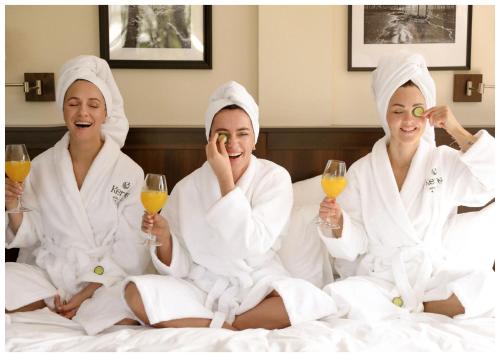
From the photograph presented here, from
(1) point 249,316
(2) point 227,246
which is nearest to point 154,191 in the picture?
(2) point 227,246

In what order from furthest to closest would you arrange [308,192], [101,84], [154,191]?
[308,192]
[101,84]
[154,191]

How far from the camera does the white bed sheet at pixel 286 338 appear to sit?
236 centimetres

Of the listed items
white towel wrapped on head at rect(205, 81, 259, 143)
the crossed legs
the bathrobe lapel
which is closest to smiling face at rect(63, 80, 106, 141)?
the bathrobe lapel

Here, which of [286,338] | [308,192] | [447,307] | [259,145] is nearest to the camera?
[286,338]

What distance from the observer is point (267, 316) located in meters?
2.68

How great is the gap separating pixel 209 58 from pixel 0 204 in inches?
64.2

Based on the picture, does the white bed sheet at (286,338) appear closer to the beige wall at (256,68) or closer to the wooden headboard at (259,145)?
the wooden headboard at (259,145)

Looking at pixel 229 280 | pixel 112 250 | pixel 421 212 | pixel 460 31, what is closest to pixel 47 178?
pixel 112 250

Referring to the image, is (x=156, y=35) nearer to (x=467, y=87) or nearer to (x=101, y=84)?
(x=101, y=84)

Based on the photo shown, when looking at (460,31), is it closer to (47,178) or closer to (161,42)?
(161,42)

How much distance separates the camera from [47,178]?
312 cm

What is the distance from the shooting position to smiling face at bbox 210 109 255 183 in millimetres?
2865

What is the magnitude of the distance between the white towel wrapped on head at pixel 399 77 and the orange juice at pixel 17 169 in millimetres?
1597

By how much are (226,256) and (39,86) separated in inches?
68.1
